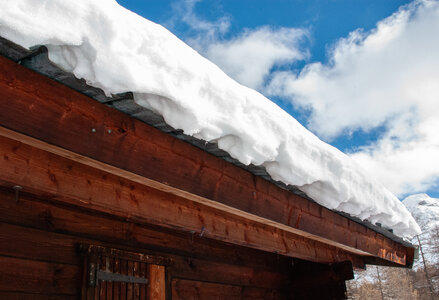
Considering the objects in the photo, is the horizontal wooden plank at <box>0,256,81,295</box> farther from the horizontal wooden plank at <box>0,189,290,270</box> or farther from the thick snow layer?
the thick snow layer

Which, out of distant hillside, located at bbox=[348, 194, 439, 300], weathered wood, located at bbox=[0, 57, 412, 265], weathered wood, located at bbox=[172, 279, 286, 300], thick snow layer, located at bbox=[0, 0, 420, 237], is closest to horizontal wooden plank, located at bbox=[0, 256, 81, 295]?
weathered wood, located at bbox=[172, 279, 286, 300]

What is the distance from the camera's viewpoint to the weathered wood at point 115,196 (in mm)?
1553

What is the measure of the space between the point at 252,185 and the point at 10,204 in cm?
138

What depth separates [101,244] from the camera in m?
2.72

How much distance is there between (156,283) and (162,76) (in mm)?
1993

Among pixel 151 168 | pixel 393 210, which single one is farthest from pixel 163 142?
pixel 393 210

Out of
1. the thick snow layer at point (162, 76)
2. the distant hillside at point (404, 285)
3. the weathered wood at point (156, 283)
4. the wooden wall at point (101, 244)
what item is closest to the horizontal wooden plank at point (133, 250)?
the wooden wall at point (101, 244)

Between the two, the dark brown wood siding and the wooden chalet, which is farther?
the dark brown wood siding

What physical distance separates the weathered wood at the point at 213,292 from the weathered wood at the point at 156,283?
175 millimetres

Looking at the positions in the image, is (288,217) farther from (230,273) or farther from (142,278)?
(230,273)

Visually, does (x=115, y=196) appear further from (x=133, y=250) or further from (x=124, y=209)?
(x=133, y=250)

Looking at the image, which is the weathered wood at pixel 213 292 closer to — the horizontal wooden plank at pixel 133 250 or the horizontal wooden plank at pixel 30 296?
the horizontal wooden plank at pixel 133 250

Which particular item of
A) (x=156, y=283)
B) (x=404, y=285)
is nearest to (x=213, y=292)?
(x=156, y=283)

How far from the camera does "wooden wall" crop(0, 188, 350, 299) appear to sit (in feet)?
7.48
